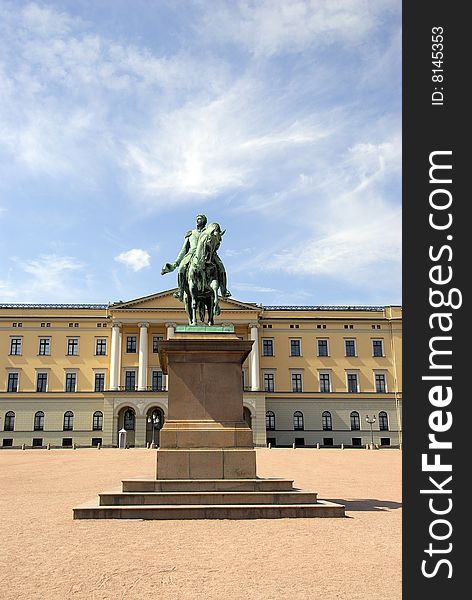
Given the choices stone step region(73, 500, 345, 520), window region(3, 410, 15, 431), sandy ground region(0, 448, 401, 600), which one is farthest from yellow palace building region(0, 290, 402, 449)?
sandy ground region(0, 448, 401, 600)

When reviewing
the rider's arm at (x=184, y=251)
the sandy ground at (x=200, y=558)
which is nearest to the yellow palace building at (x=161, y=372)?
the rider's arm at (x=184, y=251)

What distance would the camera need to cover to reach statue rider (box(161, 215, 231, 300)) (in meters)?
13.8

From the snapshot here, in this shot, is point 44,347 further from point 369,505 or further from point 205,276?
point 369,505

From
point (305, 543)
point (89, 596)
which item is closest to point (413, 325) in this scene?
point (89, 596)

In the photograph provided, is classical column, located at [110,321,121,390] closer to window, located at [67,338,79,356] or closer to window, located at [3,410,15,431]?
window, located at [67,338,79,356]

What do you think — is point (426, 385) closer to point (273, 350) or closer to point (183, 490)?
point (183, 490)

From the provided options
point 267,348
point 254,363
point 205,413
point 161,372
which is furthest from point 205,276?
point 267,348

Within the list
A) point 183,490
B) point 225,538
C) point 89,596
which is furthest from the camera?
point 183,490

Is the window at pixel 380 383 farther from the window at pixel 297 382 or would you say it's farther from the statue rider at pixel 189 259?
the statue rider at pixel 189 259

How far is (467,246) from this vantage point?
16.5ft

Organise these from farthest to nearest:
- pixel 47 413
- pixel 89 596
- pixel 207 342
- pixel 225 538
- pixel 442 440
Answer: pixel 47 413
pixel 207 342
pixel 225 538
pixel 89 596
pixel 442 440

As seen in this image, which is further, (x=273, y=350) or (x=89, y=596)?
(x=273, y=350)

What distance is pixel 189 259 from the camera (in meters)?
13.9

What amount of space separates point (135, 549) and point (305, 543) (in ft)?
7.55
